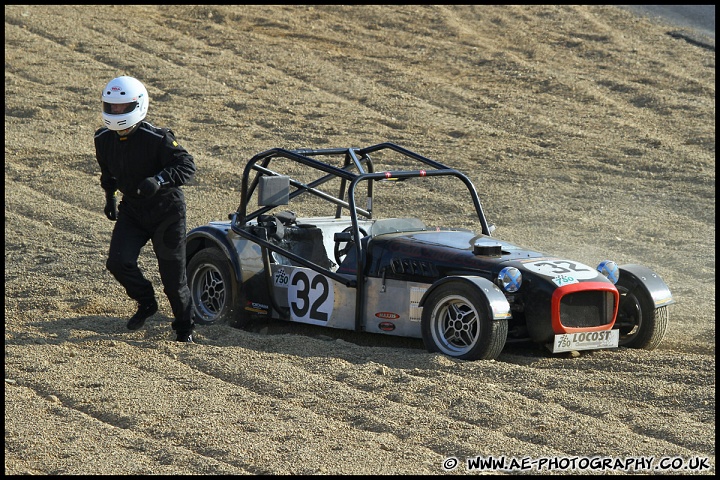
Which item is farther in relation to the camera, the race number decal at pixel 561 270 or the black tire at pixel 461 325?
the race number decal at pixel 561 270

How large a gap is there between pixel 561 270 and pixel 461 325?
2.77 feet

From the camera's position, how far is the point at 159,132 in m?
8.83

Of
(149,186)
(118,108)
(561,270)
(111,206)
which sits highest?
(118,108)

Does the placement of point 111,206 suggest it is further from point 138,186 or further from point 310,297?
point 310,297

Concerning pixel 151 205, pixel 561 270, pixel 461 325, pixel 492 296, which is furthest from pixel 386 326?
pixel 151 205

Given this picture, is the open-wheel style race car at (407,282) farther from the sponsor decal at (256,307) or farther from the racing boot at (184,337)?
the racing boot at (184,337)

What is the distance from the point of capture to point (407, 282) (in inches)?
344

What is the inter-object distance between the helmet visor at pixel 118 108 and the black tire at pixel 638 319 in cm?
398

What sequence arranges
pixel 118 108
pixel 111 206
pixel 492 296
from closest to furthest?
pixel 492 296
pixel 118 108
pixel 111 206

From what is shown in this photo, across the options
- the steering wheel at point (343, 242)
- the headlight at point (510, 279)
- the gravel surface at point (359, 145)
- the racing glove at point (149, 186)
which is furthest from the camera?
the steering wheel at point (343, 242)

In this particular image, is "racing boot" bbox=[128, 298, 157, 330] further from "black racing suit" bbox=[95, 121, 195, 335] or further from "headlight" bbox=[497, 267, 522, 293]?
"headlight" bbox=[497, 267, 522, 293]

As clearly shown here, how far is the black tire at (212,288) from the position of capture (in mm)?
9664

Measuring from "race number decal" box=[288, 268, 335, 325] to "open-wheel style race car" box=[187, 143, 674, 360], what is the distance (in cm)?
1

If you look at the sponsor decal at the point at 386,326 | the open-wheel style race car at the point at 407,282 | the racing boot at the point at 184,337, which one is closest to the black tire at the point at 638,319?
the open-wheel style race car at the point at 407,282
